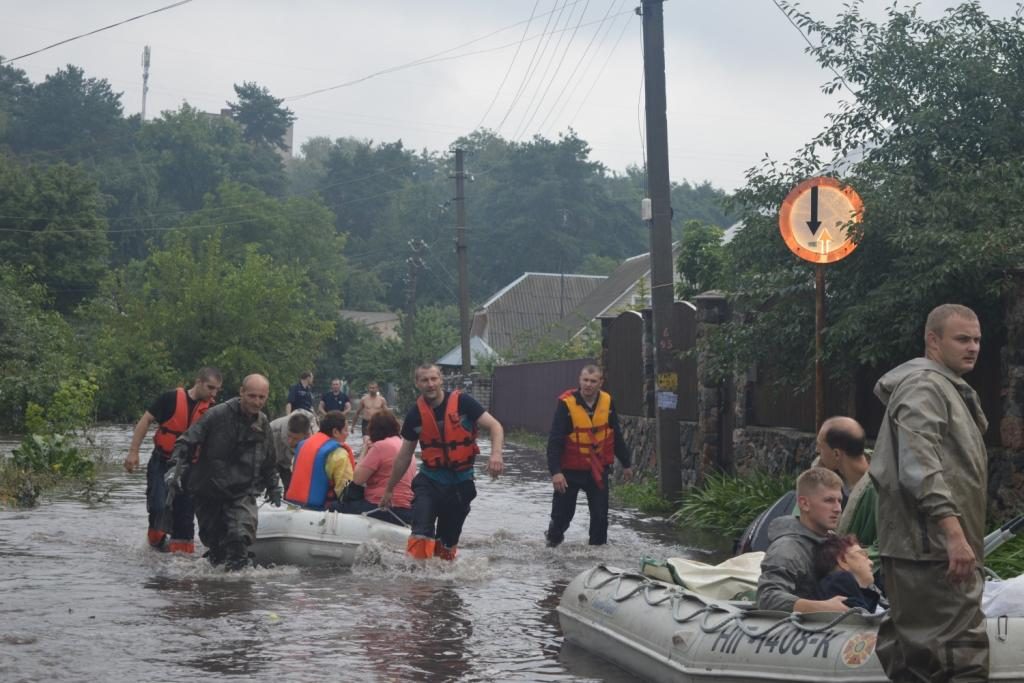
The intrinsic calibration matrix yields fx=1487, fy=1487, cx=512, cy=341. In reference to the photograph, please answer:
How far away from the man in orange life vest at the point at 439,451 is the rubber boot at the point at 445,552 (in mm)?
86

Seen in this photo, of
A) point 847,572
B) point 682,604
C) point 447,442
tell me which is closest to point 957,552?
point 847,572

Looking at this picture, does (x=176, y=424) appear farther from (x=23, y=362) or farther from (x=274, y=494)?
(x=23, y=362)

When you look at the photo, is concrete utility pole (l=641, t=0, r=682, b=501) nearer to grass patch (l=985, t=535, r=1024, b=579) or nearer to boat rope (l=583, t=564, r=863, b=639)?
grass patch (l=985, t=535, r=1024, b=579)

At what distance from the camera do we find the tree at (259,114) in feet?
400

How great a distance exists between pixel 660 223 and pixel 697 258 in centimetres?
994

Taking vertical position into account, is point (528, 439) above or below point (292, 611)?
above

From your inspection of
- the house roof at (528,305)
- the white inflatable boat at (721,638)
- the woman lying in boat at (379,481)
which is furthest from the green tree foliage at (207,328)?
the white inflatable boat at (721,638)

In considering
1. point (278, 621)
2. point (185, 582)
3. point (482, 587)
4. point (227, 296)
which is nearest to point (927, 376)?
point (278, 621)

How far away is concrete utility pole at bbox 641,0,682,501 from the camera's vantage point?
698 inches

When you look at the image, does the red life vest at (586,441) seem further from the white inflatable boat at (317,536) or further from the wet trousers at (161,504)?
the wet trousers at (161,504)

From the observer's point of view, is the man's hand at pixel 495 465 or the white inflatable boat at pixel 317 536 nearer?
the man's hand at pixel 495 465

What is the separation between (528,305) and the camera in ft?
241

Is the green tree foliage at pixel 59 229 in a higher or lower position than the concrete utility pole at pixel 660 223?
higher

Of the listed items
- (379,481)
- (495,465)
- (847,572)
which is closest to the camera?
(847,572)
